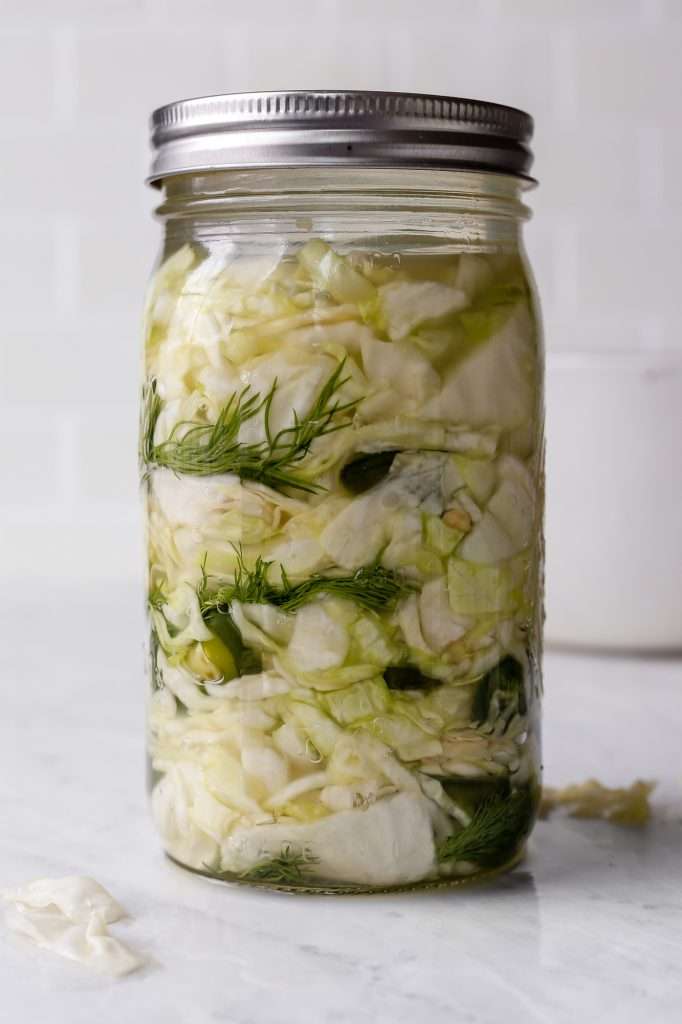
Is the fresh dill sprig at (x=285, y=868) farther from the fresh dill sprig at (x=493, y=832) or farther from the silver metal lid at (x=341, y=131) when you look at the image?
the silver metal lid at (x=341, y=131)

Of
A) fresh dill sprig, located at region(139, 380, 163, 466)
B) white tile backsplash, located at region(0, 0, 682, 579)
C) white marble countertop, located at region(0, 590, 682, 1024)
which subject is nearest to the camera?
white marble countertop, located at region(0, 590, 682, 1024)

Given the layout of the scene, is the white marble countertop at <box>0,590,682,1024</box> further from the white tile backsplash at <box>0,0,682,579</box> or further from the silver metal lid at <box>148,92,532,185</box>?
the white tile backsplash at <box>0,0,682,579</box>

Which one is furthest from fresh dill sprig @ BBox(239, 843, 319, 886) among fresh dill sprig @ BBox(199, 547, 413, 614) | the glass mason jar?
fresh dill sprig @ BBox(199, 547, 413, 614)

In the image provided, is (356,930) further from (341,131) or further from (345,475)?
(341,131)

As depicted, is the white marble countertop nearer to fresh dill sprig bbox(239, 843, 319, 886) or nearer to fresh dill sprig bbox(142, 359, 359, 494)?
fresh dill sprig bbox(239, 843, 319, 886)

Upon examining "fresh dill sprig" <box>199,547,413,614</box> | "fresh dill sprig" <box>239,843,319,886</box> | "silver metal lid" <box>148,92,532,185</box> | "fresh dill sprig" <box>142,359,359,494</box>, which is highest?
"silver metal lid" <box>148,92,532,185</box>

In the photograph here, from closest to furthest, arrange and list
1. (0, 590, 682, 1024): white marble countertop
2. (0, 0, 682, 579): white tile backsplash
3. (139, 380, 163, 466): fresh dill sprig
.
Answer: (0, 590, 682, 1024): white marble countertop
(139, 380, 163, 466): fresh dill sprig
(0, 0, 682, 579): white tile backsplash

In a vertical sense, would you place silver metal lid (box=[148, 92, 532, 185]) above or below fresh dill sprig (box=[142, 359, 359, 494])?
above

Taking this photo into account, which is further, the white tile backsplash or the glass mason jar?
the white tile backsplash
